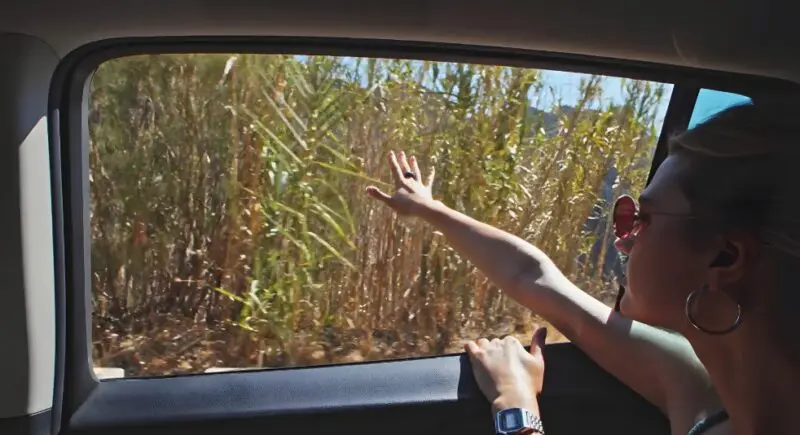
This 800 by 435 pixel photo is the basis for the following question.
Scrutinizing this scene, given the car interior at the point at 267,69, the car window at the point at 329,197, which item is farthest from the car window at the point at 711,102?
the car window at the point at 329,197

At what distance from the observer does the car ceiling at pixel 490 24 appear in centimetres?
158

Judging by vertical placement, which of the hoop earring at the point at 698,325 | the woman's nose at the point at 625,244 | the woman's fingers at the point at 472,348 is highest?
the woman's nose at the point at 625,244

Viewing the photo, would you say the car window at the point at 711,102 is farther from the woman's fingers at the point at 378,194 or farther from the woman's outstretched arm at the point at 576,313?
the woman's fingers at the point at 378,194

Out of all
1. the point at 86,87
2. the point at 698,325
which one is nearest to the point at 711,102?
the point at 698,325

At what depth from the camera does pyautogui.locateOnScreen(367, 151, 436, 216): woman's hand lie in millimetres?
2316

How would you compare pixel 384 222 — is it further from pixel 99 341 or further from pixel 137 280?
pixel 99 341

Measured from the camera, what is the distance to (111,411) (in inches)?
79.4

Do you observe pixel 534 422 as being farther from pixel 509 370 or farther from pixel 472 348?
pixel 472 348

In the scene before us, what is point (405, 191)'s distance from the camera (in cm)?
233

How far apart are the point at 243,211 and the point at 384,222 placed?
0.48m

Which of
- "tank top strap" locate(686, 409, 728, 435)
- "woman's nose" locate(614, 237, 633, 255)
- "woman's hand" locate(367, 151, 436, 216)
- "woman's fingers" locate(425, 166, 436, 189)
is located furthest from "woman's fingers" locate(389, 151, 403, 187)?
"tank top strap" locate(686, 409, 728, 435)

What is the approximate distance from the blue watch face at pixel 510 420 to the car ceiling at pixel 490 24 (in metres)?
0.92

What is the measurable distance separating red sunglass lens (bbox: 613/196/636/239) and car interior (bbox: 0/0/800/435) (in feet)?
0.70

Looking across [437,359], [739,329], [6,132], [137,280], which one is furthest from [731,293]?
[137,280]
